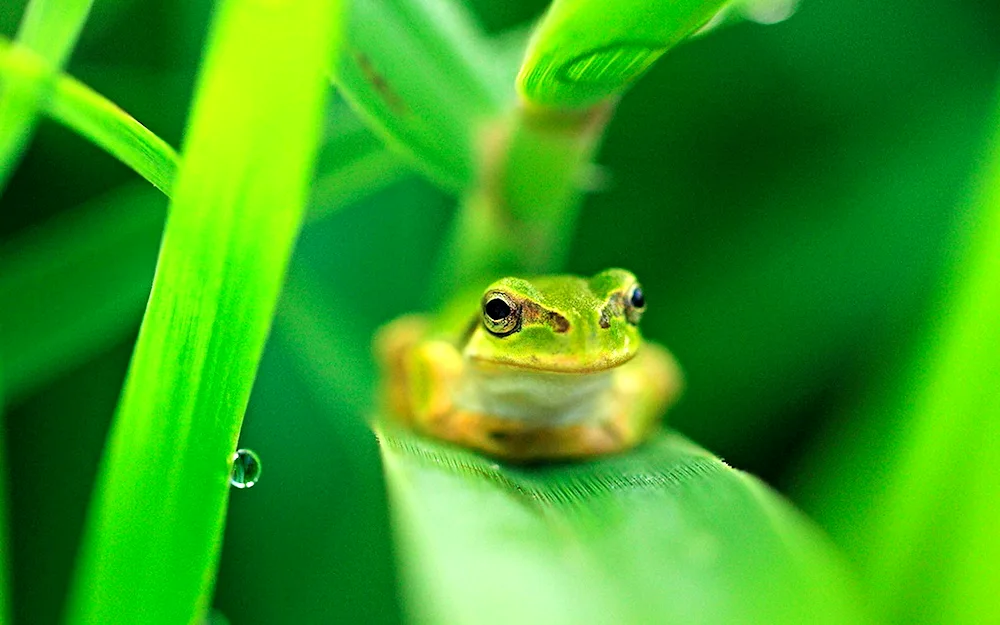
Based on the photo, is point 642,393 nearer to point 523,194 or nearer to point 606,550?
point 523,194

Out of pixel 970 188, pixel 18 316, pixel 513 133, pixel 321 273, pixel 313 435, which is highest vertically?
pixel 970 188

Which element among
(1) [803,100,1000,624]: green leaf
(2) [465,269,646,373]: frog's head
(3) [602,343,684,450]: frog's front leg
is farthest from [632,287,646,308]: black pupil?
(1) [803,100,1000,624]: green leaf

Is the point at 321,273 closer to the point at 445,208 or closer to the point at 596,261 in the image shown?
the point at 445,208

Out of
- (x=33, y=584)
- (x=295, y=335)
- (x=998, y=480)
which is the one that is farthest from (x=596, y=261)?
(x=33, y=584)

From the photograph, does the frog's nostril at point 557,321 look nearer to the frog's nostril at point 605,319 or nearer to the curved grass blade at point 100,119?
the frog's nostril at point 605,319

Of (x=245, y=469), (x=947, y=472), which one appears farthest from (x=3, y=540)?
(x=947, y=472)

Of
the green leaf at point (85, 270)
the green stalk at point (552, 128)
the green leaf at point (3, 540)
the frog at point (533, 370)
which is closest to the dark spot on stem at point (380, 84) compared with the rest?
the green stalk at point (552, 128)
